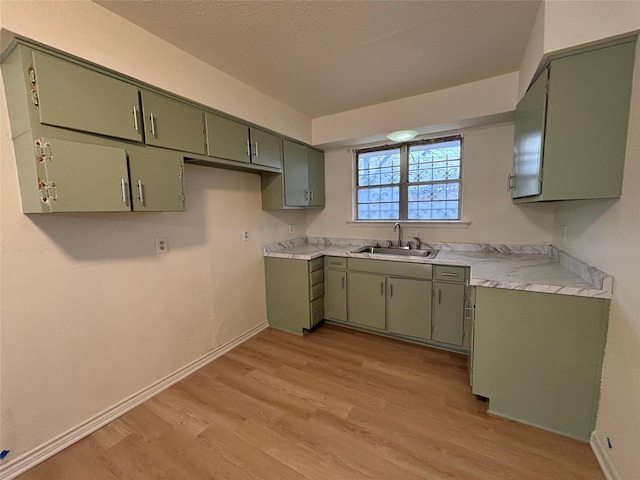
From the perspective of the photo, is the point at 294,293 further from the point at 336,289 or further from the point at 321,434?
the point at 321,434

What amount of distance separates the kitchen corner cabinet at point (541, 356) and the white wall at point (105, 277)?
7.43 feet

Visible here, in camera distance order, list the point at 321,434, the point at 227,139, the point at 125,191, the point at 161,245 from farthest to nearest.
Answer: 1. the point at 227,139
2. the point at 161,245
3. the point at 321,434
4. the point at 125,191

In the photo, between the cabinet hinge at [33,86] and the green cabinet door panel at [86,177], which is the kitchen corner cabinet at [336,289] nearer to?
the green cabinet door panel at [86,177]

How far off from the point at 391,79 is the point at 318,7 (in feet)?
3.36

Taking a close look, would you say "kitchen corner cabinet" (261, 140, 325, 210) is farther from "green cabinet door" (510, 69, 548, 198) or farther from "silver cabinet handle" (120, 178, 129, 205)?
"green cabinet door" (510, 69, 548, 198)

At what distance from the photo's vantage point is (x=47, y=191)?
132 cm

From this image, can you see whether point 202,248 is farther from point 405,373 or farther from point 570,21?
point 570,21

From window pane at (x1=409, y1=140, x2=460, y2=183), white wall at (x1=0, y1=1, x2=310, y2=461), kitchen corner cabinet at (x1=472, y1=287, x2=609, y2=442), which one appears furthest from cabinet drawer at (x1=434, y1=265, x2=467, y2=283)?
white wall at (x1=0, y1=1, x2=310, y2=461)

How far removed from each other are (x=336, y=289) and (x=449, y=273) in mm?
1215

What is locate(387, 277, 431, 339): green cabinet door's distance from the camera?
8.54 ft

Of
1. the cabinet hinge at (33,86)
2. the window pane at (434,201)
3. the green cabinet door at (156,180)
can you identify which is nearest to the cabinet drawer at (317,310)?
the window pane at (434,201)

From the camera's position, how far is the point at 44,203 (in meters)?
1.32

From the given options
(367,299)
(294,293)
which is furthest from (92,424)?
(367,299)

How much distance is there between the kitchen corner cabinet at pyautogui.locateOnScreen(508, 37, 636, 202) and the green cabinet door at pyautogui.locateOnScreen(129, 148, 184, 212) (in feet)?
7.70
